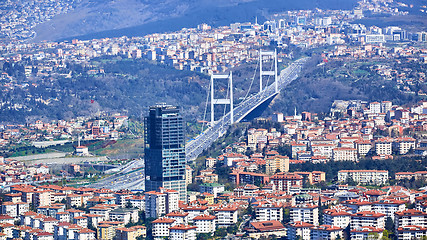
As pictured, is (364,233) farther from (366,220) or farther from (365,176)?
(365,176)

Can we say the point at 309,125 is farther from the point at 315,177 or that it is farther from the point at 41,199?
the point at 41,199

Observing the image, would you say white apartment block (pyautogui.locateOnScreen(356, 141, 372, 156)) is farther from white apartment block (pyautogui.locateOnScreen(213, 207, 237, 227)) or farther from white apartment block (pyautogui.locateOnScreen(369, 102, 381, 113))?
white apartment block (pyautogui.locateOnScreen(213, 207, 237, 227))

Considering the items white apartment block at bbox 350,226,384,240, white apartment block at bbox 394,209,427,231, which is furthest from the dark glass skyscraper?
white apartment block at bbox 394,209,427,231

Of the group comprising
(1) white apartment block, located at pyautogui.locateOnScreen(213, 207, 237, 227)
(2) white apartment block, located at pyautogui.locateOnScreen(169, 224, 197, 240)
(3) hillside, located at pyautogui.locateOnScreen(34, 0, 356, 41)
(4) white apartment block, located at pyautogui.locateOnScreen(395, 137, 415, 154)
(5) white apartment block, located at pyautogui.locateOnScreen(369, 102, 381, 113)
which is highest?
(3) hillside, located at pyautogui.locateOnScreen(34, 0, 356, 41)

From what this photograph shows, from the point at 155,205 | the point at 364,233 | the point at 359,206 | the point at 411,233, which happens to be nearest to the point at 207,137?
the point at 155,205

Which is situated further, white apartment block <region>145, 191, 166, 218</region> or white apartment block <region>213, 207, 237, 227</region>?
white apartment block <region>145, 191, 166, 218</region>

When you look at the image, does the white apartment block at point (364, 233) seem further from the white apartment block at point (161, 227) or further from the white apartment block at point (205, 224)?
the white apartment block at point (161, 227)

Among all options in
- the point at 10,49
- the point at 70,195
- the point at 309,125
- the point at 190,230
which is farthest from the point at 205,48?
the point at 190,230
